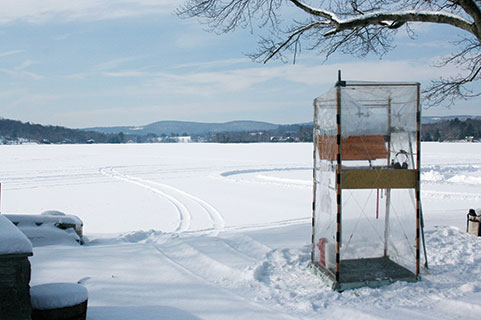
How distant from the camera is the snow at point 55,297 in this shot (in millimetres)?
3650

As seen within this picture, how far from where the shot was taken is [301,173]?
25.4m

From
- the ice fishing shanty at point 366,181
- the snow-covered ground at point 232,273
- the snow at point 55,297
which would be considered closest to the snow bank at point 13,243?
the snow at point 55,297

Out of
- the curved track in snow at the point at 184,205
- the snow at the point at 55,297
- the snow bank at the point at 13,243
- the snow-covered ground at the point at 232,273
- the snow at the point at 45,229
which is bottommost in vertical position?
the curved track in snow at the point at 184,205

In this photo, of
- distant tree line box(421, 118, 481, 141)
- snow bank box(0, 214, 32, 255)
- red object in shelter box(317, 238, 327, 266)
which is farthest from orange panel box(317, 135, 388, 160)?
distant tree line box(421, 118, 481, 141)

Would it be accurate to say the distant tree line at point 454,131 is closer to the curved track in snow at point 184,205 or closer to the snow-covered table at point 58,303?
the curved track in snow at point 184,205

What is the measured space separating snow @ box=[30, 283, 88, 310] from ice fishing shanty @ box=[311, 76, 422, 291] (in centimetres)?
293

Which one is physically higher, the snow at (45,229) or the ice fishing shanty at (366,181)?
the ice fishing shanty at (366,181)

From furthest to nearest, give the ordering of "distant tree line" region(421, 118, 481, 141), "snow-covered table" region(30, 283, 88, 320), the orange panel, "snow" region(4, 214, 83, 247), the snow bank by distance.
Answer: "distant tree line" region(421, 118, 481, 141) < "snow" region(4, 214, 83, 247) < the orange panel < "snow-covered table" region(30, 283, 88, 320) < the snow bank

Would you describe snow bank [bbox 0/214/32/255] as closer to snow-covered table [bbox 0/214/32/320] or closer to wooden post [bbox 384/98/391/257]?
snow-covered table [bbox 0/214/32/320]

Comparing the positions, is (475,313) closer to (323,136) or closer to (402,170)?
(402,170)

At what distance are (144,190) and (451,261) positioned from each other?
1431cm

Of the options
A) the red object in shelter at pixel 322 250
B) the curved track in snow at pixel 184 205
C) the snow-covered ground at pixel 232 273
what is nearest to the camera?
the snow-covered ground at pixel 232 273

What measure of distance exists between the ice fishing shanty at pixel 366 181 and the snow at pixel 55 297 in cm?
293

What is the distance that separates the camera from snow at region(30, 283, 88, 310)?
3650mm
